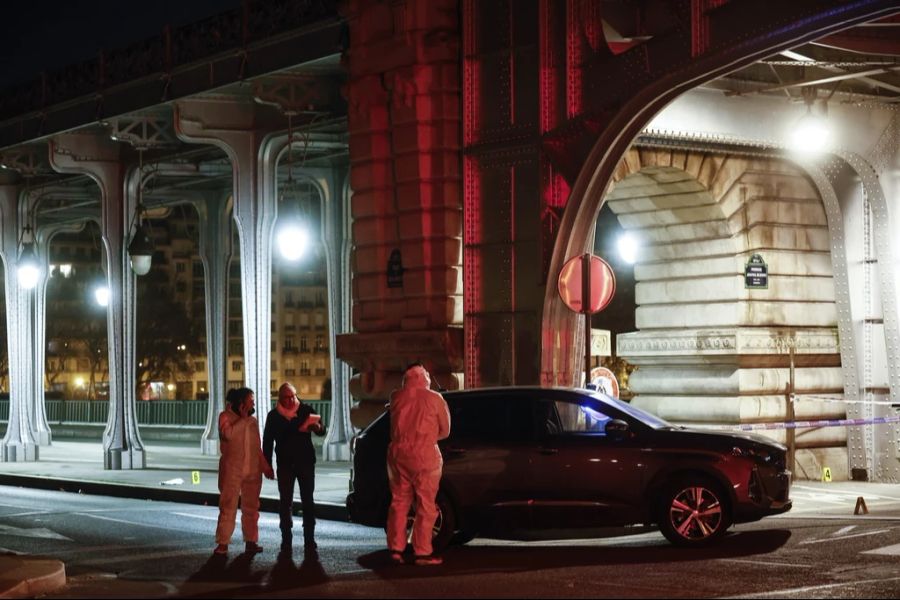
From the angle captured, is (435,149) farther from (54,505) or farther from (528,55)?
(54,505)

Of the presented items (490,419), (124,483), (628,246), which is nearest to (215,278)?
(124,483)

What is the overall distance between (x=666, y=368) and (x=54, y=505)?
9.31 metres

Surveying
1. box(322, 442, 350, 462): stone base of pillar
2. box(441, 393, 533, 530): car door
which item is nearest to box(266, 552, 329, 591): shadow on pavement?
box(441, 393, 533, 530): car door

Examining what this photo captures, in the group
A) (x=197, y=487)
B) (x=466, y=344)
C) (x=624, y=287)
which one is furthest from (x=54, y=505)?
(x=624, y=287)

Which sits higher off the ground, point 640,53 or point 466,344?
point 640,53

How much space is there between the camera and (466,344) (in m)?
20.3

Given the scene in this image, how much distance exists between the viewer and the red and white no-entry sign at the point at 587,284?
17.2 metres

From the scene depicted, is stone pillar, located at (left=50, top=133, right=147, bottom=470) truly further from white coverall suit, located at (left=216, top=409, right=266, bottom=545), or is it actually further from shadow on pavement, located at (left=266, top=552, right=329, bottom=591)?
shadow on pavement, located at (left=266, top=552, right=329, bottom=591)

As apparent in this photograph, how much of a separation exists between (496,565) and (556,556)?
2.82 feet

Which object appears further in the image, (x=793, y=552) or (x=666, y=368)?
(x=666, y=368)

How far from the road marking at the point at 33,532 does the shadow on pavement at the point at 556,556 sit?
431 cm

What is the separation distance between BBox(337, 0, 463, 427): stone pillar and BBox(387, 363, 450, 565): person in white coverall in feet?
21.8

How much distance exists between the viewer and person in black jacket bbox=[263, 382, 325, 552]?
15461 mm

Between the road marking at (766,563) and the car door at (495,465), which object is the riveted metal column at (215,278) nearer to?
the car door at (495,465)
